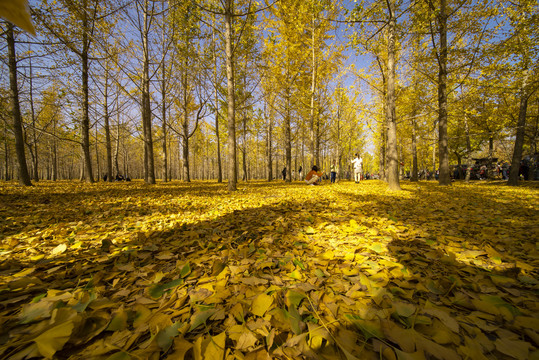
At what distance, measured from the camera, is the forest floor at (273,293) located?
2.62 feet

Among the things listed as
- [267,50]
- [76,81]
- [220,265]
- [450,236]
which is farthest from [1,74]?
[450,236]

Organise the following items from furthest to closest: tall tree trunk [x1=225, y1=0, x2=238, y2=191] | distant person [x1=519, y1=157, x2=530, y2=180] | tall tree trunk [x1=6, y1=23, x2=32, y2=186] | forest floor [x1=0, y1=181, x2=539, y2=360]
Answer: distant person [x1=519, y1=157, x2=530, y2=180] < tall tree trunk [x1=6, y1=23, x2=32, y2=186] < tall tree trunk [x1=225, y1=0, x2=238, y2=191] < forest floor [x1=0, y1=181, x2=539, y2=360]

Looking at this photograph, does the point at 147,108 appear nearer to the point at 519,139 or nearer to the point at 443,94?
the point at 443,94

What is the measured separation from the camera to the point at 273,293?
3.76 ft

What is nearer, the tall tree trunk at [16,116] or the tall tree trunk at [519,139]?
the tall tree trunk at [16,116]

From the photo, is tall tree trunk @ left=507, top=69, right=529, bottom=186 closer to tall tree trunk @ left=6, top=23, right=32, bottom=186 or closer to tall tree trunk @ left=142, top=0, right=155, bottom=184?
tall tree trunk @ left=142, top=0, right=155, bottom=184

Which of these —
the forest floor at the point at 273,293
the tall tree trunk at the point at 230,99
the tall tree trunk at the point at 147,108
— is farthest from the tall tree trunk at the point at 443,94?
the tall tree trunk at the point at 147,108

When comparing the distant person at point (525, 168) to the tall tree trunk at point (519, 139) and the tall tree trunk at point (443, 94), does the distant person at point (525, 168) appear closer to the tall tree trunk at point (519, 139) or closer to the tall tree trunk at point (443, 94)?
the tall tree trunk at point (519, 139)

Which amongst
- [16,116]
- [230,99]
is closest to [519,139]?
[230,99]

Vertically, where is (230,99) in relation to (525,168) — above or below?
above

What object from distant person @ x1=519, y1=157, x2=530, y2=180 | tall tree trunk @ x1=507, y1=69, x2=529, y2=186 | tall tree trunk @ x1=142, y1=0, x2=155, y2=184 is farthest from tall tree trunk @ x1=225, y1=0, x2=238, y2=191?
distant person @ x1=519, y1=157, x2=530, y2=180

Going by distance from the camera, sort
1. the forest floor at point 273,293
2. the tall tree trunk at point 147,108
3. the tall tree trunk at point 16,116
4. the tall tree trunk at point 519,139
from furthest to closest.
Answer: the tall tree trunk at point 147,108, the tall tree trunk at point 519,139, the tall tree trunk at point 16,116, the forest floor at point 273,293

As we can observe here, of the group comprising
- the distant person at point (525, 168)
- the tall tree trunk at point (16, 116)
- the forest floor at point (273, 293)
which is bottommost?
the forest floor at point (273, 293)

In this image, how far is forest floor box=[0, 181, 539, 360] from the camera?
798mm
